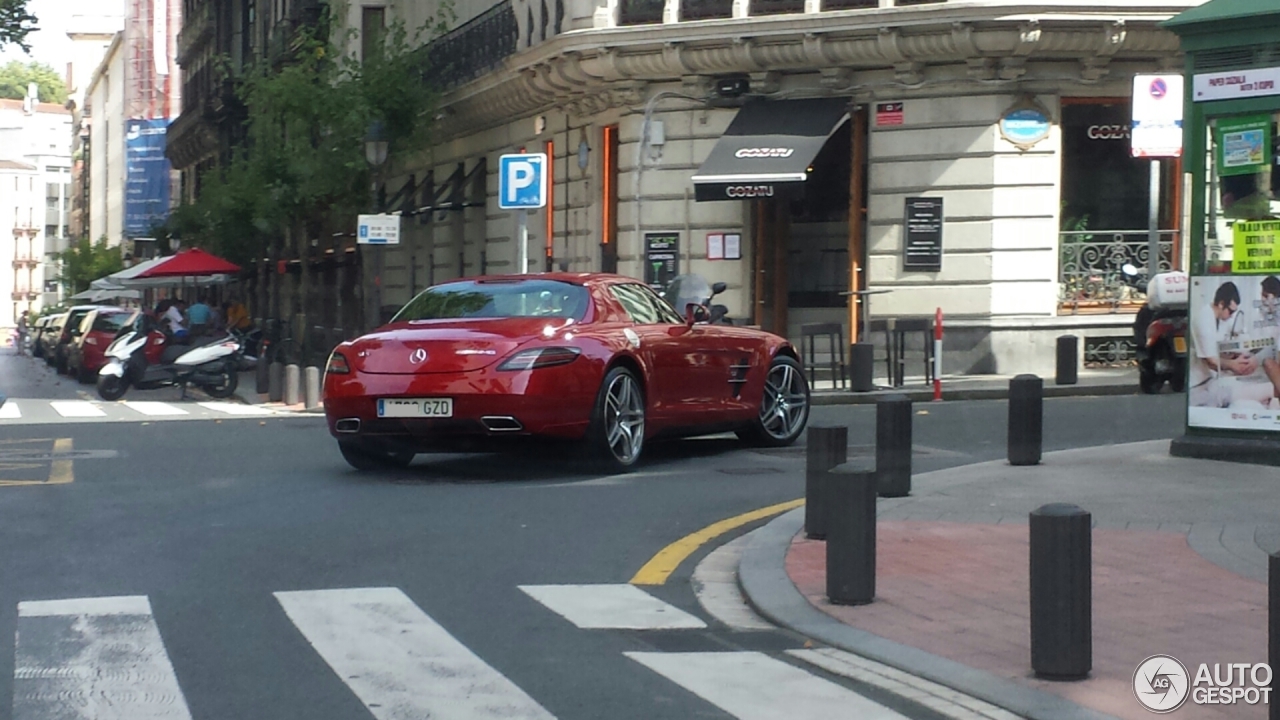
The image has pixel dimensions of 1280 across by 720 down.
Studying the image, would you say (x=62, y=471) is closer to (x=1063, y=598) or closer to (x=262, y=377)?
(x=1063, y=598)

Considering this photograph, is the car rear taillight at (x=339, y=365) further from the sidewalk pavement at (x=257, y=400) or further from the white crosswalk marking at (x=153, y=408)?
the white crosswalk marking at (x=153, y=408)

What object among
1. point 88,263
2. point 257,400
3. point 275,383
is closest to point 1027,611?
point 275,383

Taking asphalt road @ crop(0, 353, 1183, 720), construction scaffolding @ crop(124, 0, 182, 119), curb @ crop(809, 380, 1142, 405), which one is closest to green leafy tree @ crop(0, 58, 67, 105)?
construction scaffolding @ crop(124, 0, 182, 119)

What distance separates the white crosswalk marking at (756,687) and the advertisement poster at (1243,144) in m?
6.71

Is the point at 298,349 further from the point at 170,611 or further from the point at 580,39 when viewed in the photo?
the point at 170,611

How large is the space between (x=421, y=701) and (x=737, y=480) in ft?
21.6

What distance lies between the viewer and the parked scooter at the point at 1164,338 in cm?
1973

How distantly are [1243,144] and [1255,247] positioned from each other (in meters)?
0.67

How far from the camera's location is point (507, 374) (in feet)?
39.0

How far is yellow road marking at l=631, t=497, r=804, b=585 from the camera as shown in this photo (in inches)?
331

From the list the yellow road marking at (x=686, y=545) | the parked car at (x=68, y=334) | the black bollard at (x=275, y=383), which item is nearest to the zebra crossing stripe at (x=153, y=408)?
the black bollard at (x=275, y=383)

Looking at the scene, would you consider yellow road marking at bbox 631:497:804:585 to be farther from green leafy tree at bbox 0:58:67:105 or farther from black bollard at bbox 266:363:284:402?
green leafy tree at bbox 0:58:67:105

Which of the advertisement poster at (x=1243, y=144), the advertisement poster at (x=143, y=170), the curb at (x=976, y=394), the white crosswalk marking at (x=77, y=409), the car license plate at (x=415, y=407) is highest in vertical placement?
the advertisement poster at (x=143, y=170)

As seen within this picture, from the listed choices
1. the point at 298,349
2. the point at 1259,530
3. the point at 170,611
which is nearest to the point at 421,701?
the point at 170,611
